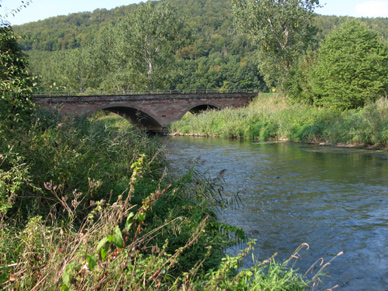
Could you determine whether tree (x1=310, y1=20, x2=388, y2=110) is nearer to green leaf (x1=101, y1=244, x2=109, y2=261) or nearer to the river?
the river

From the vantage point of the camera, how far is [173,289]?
11.9 ft

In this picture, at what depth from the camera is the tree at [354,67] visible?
2467cm

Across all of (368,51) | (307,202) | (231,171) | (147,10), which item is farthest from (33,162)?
(147,10)

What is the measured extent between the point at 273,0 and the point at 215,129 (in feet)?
51.4

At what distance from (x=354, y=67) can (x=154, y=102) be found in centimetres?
2099

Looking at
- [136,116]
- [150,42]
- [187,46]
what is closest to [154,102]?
[136,116]

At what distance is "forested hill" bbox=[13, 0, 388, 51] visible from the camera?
119 meters

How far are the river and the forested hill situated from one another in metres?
93.7

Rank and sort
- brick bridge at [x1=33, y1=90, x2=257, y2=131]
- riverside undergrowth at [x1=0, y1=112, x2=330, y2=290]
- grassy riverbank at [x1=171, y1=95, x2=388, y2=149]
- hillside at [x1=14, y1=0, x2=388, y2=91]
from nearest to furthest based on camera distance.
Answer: riverside undergrowth at [x1=0, y1=112, x2=330, y2=290] → grassy riverbank at [x1=171, y1=95, x2=388, y2=149] → brick bridge at [x1=33, y1=90, x2=257, y2=131] → hillside at [x1=14, y1=0, x2=388, y2=91]

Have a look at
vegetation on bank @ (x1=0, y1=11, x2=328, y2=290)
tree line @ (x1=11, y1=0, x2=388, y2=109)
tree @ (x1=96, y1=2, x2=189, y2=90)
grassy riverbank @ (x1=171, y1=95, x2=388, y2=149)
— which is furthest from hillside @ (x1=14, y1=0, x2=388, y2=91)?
grassy riverbank @ (x1=171, y1=95, x2=388, y2=149)

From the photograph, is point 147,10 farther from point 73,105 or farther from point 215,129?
point 215,129

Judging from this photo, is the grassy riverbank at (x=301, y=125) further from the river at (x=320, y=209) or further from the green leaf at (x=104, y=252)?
the green leaf at (x=104, y=252)

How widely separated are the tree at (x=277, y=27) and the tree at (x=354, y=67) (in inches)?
430

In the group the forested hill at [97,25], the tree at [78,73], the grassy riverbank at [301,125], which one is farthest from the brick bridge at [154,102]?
the forested hill at [97,25]
